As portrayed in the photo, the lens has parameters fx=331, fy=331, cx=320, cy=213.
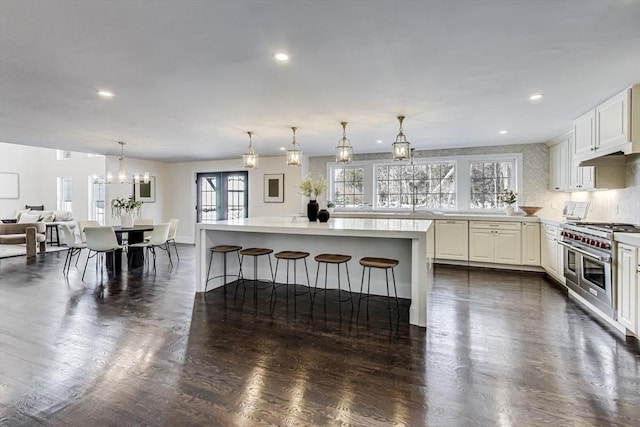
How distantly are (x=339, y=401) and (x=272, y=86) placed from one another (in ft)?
8.64

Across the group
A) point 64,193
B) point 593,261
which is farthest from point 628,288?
point 64,193

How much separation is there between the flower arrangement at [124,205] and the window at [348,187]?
402 centimetres

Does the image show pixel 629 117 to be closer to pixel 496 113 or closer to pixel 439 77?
pixel 496 113

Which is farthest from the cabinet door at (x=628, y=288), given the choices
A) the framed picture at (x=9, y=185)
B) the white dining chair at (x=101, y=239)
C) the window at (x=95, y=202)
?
the framed picture at (x=9, y=185)

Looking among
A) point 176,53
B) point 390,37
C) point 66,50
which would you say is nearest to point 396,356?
point 390,37

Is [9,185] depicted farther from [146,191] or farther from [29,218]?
[146,191]

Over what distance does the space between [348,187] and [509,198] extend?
10.5 ft

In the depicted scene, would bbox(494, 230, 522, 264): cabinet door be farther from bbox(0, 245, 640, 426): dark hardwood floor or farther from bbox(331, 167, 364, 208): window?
bbox(331, 167, 364, 208): window

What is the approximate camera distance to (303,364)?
2.38 m

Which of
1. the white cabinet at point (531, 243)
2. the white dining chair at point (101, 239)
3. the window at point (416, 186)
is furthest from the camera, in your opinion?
the window at point (416, 186)

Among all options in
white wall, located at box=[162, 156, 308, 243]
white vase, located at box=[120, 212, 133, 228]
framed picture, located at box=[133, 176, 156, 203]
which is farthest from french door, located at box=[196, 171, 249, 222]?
white vase, located at box=[120, 212, 133, 228]

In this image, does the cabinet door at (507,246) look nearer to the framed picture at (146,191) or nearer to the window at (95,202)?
the framed picture at (146,191)

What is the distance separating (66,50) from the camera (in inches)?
93.6

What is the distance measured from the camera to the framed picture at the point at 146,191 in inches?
324
